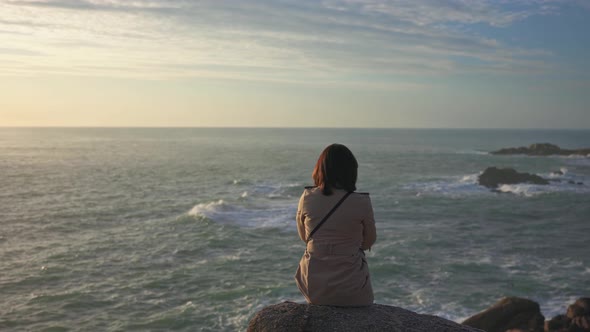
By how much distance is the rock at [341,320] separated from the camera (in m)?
5.36

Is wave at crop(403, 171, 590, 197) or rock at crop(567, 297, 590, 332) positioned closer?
rock at crop(567, 297, 590, 332)

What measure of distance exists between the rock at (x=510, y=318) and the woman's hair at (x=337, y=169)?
12.6 m

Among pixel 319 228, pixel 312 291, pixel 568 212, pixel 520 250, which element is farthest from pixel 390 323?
pixel 568 212

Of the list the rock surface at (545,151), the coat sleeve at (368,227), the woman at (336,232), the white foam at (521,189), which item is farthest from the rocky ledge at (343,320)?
the rock surface at (545,151)

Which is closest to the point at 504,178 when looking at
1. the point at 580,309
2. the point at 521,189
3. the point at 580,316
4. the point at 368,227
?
the point at 521,189

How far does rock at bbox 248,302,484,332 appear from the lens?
536 centimetres

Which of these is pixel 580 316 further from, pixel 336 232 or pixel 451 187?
pixel 451 187

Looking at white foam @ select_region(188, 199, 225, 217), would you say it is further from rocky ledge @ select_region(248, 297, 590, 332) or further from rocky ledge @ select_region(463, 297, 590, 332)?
rocky ledge @ select_region(248, 297, 590, 332)

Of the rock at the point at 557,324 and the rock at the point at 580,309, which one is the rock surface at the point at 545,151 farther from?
the rock at the point at 557,324

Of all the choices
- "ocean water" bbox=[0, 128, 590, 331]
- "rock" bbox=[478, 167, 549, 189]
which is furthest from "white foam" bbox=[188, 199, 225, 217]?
"rock" bbox=[478, 167, 549, 189]

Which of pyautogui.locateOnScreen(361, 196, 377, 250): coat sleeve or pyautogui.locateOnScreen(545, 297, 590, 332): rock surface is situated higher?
pyautogui.locateOnScreen(361, 196, 377, 250): coat sleeve

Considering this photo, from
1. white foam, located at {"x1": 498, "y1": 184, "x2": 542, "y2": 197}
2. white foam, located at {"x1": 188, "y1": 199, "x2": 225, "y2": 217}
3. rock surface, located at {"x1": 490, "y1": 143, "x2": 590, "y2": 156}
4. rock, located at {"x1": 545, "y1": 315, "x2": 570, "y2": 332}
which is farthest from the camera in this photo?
rock surface, located at {"x1": 490, "y1": 143, "x2": 590, "y2": 156}

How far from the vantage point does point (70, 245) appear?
27156mm

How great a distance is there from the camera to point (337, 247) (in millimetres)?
5344
